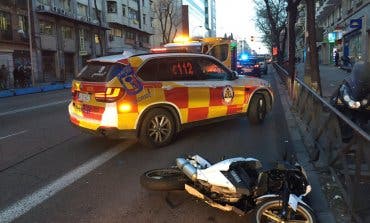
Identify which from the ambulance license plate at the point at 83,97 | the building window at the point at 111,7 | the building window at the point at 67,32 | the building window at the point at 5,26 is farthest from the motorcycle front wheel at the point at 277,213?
the building window at the point at 111,7

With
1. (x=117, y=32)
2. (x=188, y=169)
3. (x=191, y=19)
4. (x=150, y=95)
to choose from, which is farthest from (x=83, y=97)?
(x=191, y=19)

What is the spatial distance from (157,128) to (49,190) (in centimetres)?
281

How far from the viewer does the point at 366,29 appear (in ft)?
103

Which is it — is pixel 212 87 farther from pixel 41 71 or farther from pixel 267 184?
pixel 41 71

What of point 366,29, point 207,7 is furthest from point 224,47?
point 207,7

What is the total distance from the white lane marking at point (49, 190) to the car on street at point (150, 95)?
22.9 inches

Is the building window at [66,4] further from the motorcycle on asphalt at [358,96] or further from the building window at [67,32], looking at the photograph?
the motorcycle on asphalt at [358,96]

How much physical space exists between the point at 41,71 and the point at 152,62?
115 ft

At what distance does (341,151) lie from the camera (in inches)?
221

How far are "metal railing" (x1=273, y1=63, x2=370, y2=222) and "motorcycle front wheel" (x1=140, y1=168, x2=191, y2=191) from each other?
1708 mm

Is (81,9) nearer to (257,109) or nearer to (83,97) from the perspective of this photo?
(257,109)

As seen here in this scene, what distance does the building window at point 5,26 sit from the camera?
36750 millimetres

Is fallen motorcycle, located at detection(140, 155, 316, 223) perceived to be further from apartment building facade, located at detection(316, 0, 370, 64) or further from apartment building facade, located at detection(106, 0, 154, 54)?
apartment building facade, located at detection(106, 0, 154, 54)

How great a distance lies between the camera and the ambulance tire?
1100 cm
